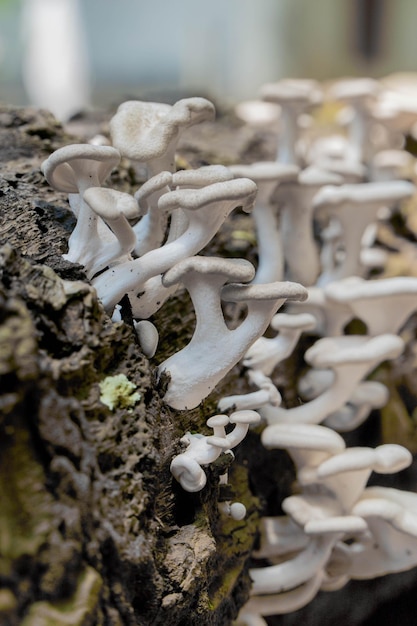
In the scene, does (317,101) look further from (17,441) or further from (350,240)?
(17,441)

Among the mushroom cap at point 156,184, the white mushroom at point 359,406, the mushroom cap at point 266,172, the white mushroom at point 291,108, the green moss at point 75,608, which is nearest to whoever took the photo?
the green moss at point 75,608

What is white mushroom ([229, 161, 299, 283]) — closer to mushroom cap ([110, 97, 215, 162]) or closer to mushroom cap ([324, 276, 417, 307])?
mushroom cap ([324, 276, 417, 307])

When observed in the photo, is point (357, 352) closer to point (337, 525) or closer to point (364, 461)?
point (364, 461)

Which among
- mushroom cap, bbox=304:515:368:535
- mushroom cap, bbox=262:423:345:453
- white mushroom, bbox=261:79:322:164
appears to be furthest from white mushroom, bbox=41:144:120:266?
white mushroom, bbox=261:79:322:164

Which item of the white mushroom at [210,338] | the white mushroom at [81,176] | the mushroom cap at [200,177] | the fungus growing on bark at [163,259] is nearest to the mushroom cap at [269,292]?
the white mushroom at [210,338]

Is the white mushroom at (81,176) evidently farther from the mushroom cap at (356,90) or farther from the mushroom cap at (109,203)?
the mushroom cap at (356,90)

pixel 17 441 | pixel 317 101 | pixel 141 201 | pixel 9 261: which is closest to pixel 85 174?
pixel 141 201
